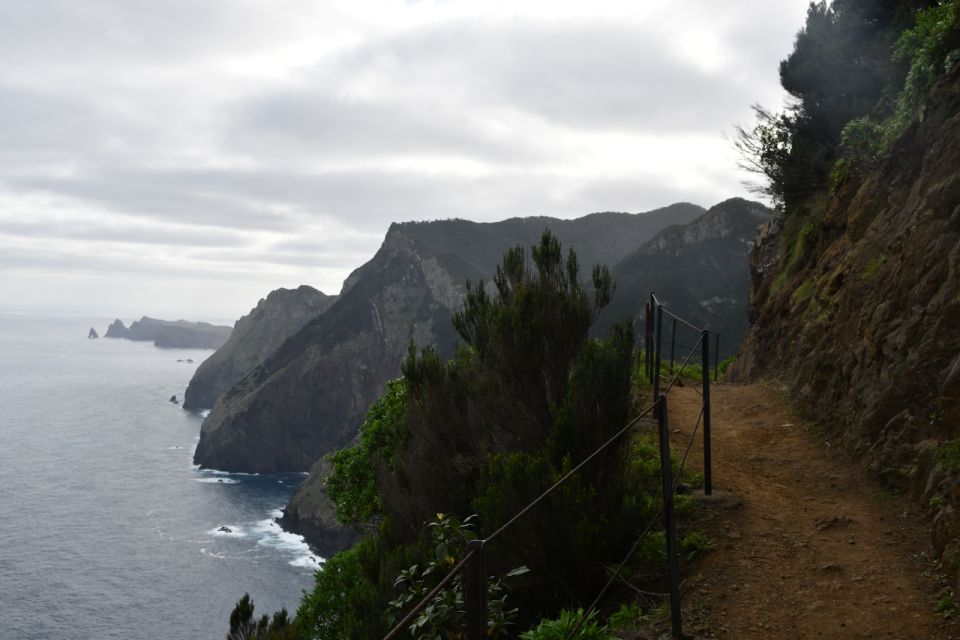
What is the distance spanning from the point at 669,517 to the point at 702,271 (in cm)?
10639

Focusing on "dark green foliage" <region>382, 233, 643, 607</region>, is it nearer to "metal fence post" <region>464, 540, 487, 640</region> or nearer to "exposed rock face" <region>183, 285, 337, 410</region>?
"metal fence post" <region>464, 540, 487, 640</region>

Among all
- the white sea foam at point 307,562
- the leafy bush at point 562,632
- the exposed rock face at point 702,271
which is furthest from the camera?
the exposed rock face at point 702,271

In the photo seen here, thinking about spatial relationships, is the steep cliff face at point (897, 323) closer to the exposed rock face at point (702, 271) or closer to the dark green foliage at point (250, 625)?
the dark green foliage at point (250, 625)

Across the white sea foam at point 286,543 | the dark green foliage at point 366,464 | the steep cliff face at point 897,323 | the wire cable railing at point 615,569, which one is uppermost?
the steep cliff face at point 897,323

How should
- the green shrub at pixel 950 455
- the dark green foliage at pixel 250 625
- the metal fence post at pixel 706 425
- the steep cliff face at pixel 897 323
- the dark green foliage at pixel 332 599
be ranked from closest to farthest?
the green shrub at pixel 950 455 < the steep cliff face at pixel 897 323 < the metal fence post at pixel 706 425 < the dark green foliage at pixel 332 599 < the dark green foliage at pixel 250 625

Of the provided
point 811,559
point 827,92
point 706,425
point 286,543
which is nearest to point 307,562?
point 286,543


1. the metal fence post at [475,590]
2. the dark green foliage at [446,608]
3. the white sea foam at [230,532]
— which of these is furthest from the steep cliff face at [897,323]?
the white sea foam at [230,532]

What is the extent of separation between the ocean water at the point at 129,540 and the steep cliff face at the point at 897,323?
5286 centimetres

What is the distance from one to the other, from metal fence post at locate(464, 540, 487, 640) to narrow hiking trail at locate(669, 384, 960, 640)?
412 centimetres

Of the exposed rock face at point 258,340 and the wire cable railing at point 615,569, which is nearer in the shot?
the wire cable railing at point 615,569

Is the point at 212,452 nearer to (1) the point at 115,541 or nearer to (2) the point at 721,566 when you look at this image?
(1) the point at 115,541

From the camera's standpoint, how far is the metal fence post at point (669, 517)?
6.38m

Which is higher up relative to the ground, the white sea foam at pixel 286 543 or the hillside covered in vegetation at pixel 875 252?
the hillside covered in vegetation at pixel 875 252

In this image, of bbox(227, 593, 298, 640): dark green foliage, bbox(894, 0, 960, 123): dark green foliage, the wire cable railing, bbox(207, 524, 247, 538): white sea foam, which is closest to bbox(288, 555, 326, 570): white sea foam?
bbox(207, 524, 247, 538): white sea foam
